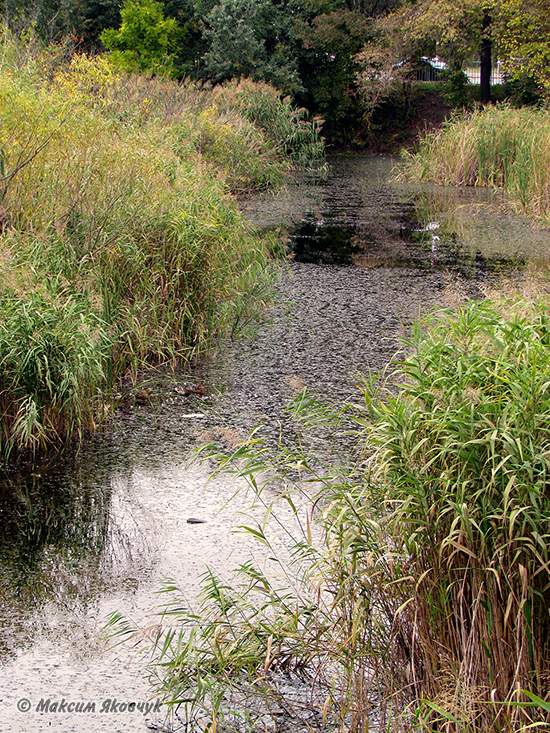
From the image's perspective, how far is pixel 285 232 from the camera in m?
11.1

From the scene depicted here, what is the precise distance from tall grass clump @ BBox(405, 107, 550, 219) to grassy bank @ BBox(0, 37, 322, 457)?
16.7 ft

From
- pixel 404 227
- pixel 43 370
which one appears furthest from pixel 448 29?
pixel 43 370

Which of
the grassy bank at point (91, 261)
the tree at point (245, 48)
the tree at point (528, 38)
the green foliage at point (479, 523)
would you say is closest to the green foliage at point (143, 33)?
the tree at point (245, 48)

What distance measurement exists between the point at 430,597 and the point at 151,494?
6.10 ft

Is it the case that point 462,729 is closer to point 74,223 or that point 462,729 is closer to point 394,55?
point 74,223

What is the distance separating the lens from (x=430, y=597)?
228cm

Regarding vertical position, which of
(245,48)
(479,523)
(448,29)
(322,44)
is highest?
(322,44)

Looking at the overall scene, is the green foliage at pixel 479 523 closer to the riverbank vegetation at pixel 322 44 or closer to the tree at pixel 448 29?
the tree at pixel 448 29

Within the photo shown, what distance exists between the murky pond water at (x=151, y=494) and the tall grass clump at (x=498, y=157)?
223 cm

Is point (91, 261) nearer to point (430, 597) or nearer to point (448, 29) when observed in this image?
point (430, 597)

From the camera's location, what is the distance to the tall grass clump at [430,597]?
2137mm

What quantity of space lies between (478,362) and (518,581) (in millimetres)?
743

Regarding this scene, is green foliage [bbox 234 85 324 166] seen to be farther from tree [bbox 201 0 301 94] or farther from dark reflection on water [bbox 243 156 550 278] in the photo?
tree [bbox 201 0 301 94]

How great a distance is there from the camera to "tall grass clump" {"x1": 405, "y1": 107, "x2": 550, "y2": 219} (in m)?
11.1
